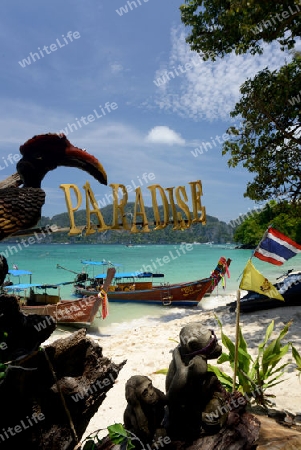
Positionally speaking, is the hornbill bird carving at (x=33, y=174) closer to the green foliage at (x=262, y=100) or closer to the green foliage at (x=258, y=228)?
the green foliage at (x=262, y=100)

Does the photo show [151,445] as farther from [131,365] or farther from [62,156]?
[131,365]

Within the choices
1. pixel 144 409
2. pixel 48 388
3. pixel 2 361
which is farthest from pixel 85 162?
pixel 144 409

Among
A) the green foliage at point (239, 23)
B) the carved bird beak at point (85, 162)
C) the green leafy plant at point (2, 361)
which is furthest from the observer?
the green foliage at point (239, 23)

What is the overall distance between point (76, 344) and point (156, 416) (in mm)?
1117

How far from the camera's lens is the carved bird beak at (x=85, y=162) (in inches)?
117

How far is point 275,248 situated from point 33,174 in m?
3.92

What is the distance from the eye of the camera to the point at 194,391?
3.09m

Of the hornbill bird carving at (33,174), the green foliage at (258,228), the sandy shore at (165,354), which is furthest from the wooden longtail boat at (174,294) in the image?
the hornbill bird carving at (33,174)

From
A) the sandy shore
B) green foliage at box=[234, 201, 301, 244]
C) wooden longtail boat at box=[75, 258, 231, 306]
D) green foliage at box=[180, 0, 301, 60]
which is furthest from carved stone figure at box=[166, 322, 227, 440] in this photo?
green foliage at box=[234, 201, 301, 244]

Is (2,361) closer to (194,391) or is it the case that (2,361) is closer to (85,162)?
(194,391)

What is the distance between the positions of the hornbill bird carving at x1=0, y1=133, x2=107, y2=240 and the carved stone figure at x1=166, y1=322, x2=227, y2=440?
73.4 inches

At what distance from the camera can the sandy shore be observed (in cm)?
544

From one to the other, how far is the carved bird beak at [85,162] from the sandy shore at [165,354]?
8.82ft

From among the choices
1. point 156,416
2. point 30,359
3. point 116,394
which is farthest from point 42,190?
point 116,394
